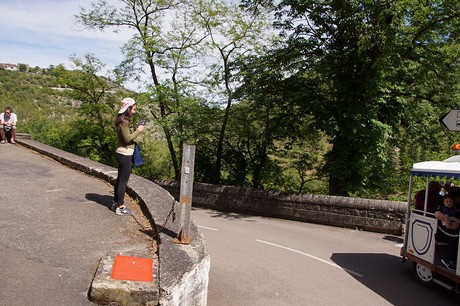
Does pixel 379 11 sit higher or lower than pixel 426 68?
higher

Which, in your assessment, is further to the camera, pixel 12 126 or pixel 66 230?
pixel 12 126

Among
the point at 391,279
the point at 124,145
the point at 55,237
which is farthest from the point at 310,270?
the point at 55,237

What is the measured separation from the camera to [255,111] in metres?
17.3

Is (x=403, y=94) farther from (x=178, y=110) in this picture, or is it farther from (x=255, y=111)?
(x=178, y=110)

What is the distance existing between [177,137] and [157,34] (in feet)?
20.5

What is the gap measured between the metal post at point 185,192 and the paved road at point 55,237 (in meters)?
0.51

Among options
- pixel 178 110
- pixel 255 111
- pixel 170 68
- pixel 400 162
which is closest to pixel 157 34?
pixel 170 68

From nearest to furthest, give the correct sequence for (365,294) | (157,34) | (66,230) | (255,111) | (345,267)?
(66,230), (365,294), (345,267), (255,111), (157,34)

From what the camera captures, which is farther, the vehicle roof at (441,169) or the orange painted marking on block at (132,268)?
the vehicle roof at (441,169)

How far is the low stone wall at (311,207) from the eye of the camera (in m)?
11.0

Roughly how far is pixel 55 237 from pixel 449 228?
20.2ft

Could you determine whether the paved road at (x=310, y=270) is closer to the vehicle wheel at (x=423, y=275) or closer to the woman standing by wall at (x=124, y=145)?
the vehicle wheel at (x=423, y=275)

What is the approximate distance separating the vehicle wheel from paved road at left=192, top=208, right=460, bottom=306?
114 mm

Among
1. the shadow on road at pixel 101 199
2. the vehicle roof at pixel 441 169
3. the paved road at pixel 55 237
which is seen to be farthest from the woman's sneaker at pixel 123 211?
the vehicle roof at pixel 441 169
